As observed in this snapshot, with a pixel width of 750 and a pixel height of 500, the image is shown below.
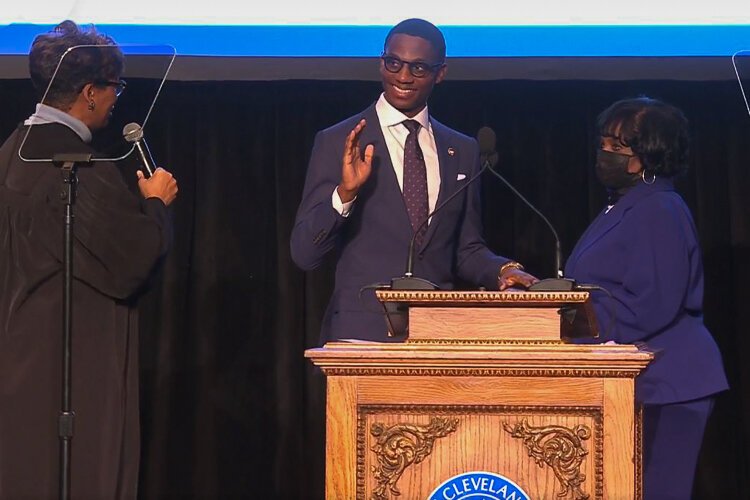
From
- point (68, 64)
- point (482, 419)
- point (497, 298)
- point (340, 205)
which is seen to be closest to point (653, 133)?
point (340, 205)

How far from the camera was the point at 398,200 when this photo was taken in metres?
3.31

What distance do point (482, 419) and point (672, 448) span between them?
3.21ft

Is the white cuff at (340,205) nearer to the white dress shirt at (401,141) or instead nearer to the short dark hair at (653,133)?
the white dress shirt at (401,141)

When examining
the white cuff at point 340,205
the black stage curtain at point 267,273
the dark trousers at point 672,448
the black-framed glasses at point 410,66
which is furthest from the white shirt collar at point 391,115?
the black stage curtain at point 267,273

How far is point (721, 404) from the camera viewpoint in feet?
15.4

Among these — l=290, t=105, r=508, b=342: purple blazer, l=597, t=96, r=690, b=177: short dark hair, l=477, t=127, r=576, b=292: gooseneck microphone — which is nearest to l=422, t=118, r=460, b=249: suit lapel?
l=290, t=105, r=508, b=342: purple blazer

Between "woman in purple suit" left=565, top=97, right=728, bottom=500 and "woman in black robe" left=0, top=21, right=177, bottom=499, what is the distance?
3.79 feet

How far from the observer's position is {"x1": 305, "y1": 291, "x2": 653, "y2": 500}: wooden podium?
7.34 feet

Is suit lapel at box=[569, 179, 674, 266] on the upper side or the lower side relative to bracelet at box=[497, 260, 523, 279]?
upper

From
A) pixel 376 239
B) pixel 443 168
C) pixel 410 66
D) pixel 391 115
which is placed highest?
pixel 410 66

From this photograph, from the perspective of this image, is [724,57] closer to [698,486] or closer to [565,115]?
[565,115]

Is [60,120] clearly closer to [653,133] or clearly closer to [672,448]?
[653,133]

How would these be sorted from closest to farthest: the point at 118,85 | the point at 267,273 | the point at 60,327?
the point at 60,327, the point at 118,85, the point at 267,273

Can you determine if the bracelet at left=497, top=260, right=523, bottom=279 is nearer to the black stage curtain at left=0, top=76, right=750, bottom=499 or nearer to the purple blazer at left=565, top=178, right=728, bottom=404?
the purple blazer at left=565, top=178, right=728, bottom=404
